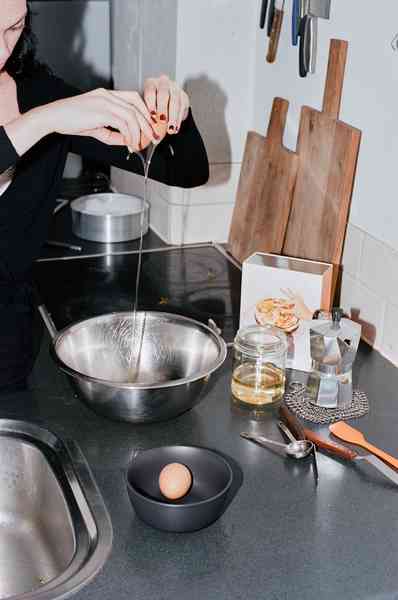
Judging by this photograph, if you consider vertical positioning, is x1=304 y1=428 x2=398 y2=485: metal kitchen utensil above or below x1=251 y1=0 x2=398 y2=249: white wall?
below

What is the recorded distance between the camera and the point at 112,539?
1.01 metres

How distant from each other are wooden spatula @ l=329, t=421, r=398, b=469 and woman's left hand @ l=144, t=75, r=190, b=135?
1.89ft

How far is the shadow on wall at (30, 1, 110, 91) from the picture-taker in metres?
2.46

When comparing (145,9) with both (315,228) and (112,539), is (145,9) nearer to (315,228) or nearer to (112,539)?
(315,228)

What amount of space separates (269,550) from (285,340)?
42 centimetres

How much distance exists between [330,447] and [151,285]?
2.48ft

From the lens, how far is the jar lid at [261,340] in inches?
52.0

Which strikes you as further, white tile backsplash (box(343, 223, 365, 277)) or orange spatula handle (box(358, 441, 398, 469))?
white tile backsplash (box(343, 223, 365, 277))

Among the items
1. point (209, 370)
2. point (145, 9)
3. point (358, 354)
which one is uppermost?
point (145, 9)

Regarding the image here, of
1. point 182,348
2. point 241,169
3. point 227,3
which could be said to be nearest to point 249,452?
point 182,348

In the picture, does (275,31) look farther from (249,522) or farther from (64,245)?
(249,522)

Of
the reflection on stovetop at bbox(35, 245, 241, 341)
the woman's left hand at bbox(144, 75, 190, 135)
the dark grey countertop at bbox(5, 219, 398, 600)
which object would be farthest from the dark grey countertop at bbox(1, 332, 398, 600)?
the woman's left hand at bbox(144, 75, 190, 135)

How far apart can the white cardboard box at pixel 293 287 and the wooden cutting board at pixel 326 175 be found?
0.14 metres

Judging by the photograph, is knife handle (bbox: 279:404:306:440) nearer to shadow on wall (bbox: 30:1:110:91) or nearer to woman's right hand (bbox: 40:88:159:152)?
woman's right hand (bbox: 40:88:159:152)
